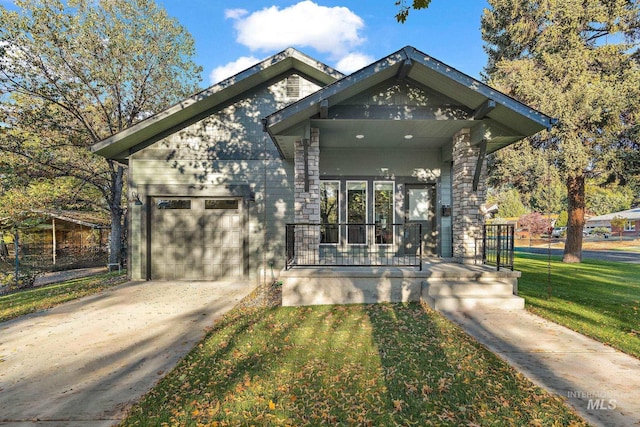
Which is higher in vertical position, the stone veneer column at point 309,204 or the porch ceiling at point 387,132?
the porch ceiling at point 387,132

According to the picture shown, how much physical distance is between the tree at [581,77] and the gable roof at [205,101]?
8.81 meters

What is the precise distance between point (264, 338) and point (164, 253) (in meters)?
5.75

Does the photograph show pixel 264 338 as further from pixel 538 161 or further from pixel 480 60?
pixel 480 60

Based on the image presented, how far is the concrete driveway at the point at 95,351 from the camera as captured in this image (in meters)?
2.81

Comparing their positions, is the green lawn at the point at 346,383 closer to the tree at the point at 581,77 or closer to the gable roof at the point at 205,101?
the gable roof at the point at 205,101

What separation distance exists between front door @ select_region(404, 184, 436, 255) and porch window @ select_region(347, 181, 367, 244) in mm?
1235

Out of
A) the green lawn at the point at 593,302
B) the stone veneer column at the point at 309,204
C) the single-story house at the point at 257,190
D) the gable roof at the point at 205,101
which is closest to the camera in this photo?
the green lawn at the point at 593,302

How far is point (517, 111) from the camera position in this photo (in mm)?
5949

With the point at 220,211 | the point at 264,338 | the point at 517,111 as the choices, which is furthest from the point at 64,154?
the point at 517,111

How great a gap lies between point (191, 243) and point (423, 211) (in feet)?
22.3

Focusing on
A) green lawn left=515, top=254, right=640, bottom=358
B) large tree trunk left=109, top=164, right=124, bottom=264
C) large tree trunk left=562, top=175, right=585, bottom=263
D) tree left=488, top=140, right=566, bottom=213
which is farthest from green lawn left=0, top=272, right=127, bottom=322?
large tree trunk left=562, top=175, right=585, bottom=263

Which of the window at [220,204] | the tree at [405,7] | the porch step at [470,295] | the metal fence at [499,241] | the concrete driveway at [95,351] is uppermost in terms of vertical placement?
the tree at [405,7]

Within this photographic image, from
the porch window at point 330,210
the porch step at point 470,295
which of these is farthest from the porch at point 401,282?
the porch window at point 330,210

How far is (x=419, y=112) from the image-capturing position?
641 cm
